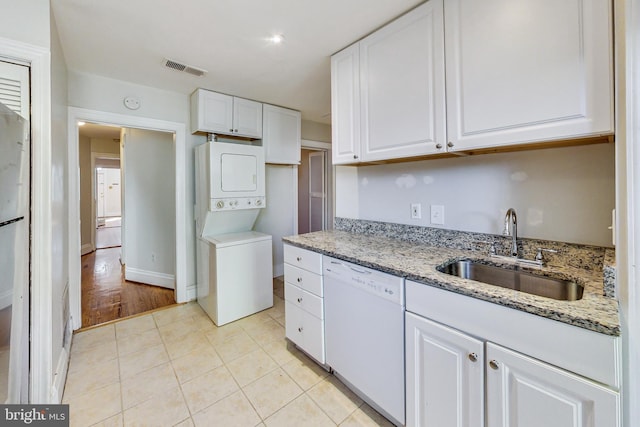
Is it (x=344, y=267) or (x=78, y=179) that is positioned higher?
(x=78, y=179)

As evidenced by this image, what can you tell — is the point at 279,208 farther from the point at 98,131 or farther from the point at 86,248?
the point at 86,248

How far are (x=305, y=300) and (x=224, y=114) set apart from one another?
2068mm

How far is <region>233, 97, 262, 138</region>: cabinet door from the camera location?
9.31ft

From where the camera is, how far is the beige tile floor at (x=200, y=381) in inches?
58.1

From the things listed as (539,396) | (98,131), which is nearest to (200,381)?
(539,396)

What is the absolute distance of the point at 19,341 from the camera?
112 cm

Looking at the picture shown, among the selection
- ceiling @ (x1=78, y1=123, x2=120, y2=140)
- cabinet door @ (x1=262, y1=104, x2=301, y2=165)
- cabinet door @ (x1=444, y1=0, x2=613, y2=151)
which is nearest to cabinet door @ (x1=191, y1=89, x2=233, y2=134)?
cabinet door @ (x1=262, y1=104, x2=301, y2=165)

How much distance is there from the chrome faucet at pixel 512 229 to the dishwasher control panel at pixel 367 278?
0.61m

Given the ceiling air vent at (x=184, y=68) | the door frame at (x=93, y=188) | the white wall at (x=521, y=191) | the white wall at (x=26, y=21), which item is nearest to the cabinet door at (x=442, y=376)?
the white wall at (x=521, y=191)

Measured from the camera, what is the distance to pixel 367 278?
4.61ft

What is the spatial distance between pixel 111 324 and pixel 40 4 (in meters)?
2.41

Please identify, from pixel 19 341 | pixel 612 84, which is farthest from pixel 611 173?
pixel 19 341

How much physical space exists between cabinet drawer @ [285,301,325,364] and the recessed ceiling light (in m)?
1.87

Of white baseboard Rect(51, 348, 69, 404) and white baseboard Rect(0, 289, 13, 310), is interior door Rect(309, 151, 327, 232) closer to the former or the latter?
white baseboard Rect(51, 348, 69, 404)
